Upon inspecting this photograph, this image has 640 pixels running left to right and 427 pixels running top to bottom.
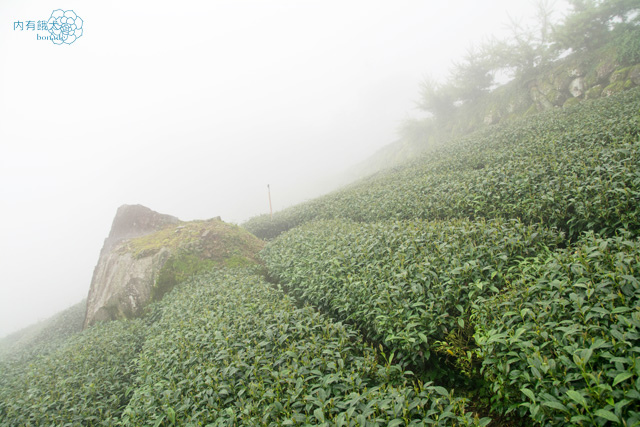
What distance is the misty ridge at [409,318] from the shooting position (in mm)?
2869

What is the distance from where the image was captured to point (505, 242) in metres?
5.00

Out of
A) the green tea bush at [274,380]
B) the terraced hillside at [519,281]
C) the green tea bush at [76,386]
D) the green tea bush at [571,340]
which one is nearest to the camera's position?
the green tea bush at [571,340]

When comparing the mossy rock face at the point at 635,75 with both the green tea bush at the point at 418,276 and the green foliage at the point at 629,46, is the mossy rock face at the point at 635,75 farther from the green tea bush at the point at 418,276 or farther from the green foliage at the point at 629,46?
the green tea bush at the point at 418,276

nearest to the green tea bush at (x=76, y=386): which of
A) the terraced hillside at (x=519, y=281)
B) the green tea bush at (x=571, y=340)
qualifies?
the terraced hillside at (x=519, y=281)

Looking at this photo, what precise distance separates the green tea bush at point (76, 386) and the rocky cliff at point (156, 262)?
268 centimetres

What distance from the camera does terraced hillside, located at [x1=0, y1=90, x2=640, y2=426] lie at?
2.79 meters

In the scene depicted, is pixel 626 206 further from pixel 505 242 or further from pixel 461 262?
pixel 461 262

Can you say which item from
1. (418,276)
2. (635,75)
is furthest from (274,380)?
(635,75)

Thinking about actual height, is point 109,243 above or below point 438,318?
above

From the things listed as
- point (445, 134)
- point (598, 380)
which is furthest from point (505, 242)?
point (445, 134)

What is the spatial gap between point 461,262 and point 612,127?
8.27 meters

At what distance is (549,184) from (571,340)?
17.8ft

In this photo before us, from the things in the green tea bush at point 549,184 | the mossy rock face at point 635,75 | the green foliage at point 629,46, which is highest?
the green foliage at point 629,46

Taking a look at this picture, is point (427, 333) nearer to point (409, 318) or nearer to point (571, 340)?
point (409, 318)
